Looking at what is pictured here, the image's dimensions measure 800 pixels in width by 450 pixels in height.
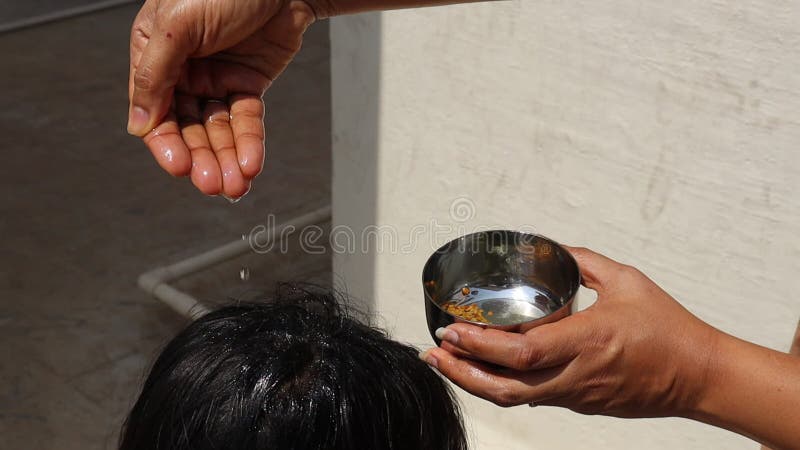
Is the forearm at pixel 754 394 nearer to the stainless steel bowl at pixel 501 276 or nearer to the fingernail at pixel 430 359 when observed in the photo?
the stainless steel bowl at pixel 501 276

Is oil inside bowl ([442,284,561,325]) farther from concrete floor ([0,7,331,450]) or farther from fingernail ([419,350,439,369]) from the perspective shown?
concrete floor ([0,7,331,450])

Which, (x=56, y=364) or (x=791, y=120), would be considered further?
(x=56, y=364)

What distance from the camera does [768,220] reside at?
2025 millimetres

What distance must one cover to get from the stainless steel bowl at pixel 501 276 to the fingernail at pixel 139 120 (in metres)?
0.61

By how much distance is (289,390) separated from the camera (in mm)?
1195

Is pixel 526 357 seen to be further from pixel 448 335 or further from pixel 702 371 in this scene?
pixel 702 371

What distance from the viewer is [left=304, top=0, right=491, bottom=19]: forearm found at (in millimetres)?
1742

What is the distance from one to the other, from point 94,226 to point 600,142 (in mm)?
2817

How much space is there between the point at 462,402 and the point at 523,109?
0.89 meters

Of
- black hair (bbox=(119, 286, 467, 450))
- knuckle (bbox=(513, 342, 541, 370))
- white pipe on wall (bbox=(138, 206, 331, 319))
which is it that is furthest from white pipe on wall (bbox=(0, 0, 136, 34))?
knuckle (bbox=(513, 342, 541, 370))

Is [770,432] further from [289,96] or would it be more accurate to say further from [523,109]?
[289,96]

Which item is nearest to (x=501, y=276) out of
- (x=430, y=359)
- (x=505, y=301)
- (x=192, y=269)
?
(x=505, y=301)

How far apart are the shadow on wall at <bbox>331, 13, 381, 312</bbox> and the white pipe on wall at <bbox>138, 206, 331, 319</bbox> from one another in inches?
28.9

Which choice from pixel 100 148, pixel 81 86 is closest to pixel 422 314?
pixel 100 148
